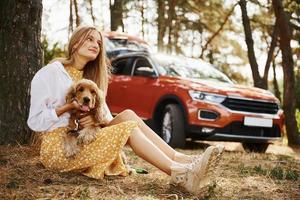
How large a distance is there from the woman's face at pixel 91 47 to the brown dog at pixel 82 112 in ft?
1.47

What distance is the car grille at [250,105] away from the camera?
8.12 metres

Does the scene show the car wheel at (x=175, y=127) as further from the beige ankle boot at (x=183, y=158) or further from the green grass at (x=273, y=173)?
the beige ankle boot at (x=183, y=158)

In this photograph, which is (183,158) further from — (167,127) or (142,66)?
(142,66)

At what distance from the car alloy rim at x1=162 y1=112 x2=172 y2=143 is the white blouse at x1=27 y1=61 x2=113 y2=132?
157 inches

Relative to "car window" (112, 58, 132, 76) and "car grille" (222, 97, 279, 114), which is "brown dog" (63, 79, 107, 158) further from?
"car window" (112, 58, 132, 76)

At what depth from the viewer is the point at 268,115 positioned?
8.61 m

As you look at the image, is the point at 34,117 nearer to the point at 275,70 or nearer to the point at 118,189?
the point at 118,189

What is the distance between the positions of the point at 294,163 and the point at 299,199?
230cm

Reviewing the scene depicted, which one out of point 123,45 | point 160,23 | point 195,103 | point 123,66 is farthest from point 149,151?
point 160,23

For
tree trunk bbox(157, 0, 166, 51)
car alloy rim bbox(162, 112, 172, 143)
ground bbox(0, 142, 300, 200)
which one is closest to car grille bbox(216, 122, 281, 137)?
car alloy rim bbox(162, 112, 172, 143)

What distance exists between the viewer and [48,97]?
448 centimetres

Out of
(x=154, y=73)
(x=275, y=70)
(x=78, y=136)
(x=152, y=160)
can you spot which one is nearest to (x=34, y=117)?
(x=78, y=136)

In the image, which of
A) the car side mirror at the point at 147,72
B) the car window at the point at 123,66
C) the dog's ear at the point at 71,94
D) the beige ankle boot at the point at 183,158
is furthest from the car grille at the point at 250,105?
the dog's ear at the point at 71,94

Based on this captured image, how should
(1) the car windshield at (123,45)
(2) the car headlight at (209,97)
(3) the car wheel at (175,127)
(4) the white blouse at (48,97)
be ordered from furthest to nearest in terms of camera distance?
(1) the car windshield at (123,45), (3) the car wheel at (175,127), (2) the car headlight at (209,97), (4) the white blouse at (48,97)
